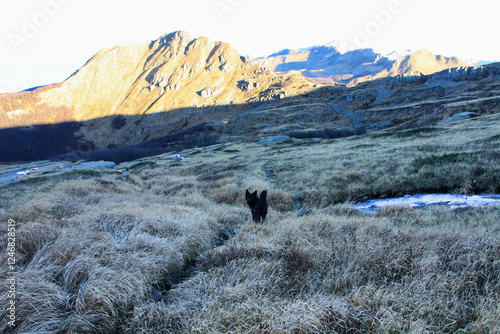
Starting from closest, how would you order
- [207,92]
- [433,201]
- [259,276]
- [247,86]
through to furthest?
[259,276]
[433,201]
[247,86]
[207,92]

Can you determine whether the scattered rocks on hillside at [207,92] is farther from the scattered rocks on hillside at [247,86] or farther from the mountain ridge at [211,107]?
the scattered rocks on hillside at [247,86]

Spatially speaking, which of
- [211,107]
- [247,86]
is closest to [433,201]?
[211,107]

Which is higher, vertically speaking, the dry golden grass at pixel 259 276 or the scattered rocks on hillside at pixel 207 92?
the scattered rocks on hillside at pixel 207 92

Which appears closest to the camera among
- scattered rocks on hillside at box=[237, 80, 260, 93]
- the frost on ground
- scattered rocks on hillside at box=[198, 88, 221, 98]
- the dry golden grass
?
the dry golden grass

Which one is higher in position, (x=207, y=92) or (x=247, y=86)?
(x=207, y=92)

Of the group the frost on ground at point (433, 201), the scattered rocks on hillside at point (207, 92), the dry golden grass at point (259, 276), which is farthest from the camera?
the scattered rocks on hillside at point (207, 92)

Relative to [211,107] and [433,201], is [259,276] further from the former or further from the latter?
[211,107]

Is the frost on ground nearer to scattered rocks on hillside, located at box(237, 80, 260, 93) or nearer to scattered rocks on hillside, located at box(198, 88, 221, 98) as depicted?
scattered rocks on hillside, located at box(237, 80, 260, 93)

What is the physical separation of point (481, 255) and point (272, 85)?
180m

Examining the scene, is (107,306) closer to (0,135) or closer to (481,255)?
(481,255)

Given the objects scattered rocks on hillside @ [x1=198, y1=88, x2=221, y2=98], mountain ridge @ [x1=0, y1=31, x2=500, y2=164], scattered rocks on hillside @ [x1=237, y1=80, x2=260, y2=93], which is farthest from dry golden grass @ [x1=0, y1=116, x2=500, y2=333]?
scattered rocks on hillside @ [x1=198, y1=88, x2=221, y2=98]

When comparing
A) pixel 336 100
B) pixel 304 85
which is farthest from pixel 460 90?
pixel 304 85

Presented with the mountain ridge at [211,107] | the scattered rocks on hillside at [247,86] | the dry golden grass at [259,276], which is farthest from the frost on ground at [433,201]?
the scattered rocks on hillside at [247,86]

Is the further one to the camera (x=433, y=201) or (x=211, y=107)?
(x=211, y=107)
